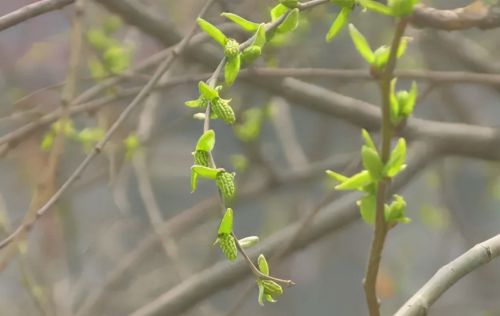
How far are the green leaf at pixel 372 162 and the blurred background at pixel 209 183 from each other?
0.51 metres

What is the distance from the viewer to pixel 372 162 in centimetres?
30

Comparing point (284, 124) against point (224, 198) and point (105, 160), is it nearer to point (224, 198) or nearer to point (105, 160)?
point (105, 160)

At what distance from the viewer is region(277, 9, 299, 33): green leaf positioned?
405 millimetres

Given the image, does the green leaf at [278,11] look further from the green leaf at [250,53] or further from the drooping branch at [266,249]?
the drooping branch at [266,249]

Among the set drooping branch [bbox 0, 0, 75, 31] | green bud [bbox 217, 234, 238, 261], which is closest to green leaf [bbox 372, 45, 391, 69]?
green bud [bbox 217, 234, 238, 261]

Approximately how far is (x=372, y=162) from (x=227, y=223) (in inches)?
3.3

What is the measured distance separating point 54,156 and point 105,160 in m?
0.60

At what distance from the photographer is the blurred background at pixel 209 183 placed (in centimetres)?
100

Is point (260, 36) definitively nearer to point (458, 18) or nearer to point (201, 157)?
point (201, 157)

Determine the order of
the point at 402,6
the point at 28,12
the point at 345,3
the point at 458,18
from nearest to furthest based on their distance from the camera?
the point at 402,6 → the point at 345,3 → the point at 28,12 → the point at 458,18

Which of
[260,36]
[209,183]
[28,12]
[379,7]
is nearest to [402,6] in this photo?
[379,7]

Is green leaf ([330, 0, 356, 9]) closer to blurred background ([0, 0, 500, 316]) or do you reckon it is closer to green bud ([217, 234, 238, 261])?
green bud ([217, 234, 238, 261])

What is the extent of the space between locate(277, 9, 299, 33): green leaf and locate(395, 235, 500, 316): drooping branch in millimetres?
147

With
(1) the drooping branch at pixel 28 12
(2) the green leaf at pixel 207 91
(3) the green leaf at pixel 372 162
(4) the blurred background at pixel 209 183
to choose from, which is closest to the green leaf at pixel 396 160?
(3) the green leaf at pixel 372 162
